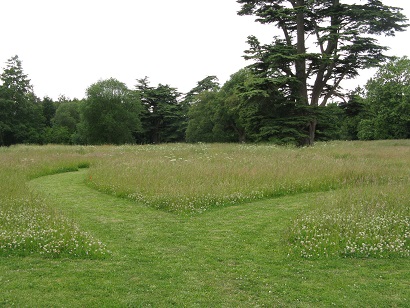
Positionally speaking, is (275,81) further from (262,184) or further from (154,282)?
(154,282)

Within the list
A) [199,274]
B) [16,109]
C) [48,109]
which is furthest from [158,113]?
[199,274]

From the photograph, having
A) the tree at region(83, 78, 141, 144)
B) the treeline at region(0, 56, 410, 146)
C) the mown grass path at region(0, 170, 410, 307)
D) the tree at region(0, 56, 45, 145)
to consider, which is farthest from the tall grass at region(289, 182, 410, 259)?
the tree at region(0, 56, 45, 145)

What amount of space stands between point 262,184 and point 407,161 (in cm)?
853

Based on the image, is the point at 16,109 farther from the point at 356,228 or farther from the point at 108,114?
the point at 356,228

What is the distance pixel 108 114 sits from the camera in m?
51.7

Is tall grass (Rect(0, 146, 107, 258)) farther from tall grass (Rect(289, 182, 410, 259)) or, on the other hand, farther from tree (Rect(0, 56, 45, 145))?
tree (Rect(0, 56, 45, 145))

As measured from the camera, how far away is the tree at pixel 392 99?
157ft

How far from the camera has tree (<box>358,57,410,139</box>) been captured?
47781 millimetres

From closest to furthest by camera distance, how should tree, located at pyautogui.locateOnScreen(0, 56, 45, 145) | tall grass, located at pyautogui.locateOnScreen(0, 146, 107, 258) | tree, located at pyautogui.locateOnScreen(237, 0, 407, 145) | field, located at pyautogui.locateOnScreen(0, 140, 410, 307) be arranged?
1. field, located at pyautogui.locateOnScreen(0, 140, 410, 307)
2. tall grass, located at pyautogui.locateOnScreen(0, 146, 107, 258)
3. tree, located at pyautogui.locateOnScreen(237, 0, 407, 145)
4. tree, located at pyautogui.locateOnScreen(0, 56, 45, 145)

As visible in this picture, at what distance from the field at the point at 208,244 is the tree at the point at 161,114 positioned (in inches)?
2089

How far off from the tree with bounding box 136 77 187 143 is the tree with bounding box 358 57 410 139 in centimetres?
3425

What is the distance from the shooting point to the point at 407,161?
49.0 ft

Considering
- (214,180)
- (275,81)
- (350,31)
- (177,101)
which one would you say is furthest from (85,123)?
(214,180)

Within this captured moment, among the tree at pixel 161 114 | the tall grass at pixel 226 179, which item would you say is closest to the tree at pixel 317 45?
the tall grass at pixel 226 179
